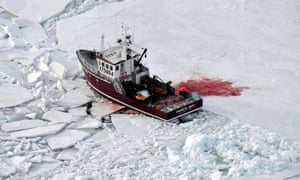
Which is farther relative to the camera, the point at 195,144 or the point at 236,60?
the point at 236,60

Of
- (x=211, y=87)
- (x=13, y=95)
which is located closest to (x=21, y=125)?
(x=13, y=95)

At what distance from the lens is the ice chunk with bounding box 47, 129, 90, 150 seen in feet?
31.3

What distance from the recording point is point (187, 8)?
15.3 metres

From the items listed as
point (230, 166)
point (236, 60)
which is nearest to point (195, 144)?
point (230, 166)

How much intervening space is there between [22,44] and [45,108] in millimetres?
3303

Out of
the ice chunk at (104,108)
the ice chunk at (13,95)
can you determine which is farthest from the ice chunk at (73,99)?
the ice chunk at (13,95)

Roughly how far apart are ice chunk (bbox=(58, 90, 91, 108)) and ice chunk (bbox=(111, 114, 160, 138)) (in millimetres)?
849

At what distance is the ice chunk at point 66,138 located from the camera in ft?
31.3

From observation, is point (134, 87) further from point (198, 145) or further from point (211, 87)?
point (198, 145)

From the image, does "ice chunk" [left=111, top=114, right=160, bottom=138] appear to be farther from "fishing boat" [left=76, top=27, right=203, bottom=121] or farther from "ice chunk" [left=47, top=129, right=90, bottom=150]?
"ice chunk" [left=47, top=129, right=90, bottom=150]

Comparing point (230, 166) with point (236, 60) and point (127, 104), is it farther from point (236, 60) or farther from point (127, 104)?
point (236, 60)

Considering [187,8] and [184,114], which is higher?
[187,8]

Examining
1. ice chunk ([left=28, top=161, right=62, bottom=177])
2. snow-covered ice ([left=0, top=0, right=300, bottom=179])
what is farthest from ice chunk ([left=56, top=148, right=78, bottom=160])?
ice chunk ([left=28, top=161, right=62, bottom=177])

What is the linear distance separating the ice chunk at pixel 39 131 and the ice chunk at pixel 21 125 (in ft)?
0.38
